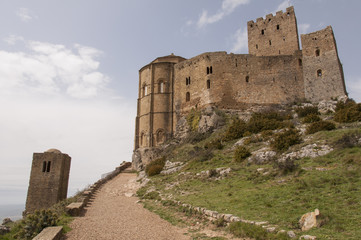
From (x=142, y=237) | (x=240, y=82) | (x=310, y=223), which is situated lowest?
(x=142, y=237)

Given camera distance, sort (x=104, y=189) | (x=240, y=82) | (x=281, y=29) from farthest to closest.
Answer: (x=281, y=29)
(x=240, y=82)
(x=104, y=189)

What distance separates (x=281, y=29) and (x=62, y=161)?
92.4ft

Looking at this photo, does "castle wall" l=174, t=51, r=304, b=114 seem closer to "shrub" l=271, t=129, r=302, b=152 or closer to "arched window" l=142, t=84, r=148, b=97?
"arched window" l=142, t=84, r=148, b=97

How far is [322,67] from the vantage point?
25516 mm

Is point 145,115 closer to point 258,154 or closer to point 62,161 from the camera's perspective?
point 62,161

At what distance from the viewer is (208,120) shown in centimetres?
2525

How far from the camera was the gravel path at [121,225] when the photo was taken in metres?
7.51

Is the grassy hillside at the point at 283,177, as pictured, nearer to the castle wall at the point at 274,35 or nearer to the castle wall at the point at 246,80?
the castle wall at the point at 246,80

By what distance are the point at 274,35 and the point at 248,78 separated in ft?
25.7

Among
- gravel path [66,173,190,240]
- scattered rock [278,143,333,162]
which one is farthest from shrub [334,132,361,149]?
gravel path [66,173,190,240]

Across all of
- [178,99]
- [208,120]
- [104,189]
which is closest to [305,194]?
[104,189]

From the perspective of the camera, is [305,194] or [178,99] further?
[178,99]

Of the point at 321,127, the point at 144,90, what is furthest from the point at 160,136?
the point at 321,127

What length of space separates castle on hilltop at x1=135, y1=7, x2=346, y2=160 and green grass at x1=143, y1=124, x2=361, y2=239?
12.7 meters
